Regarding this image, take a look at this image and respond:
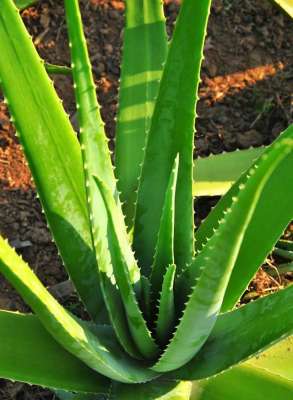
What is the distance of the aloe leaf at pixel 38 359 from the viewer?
40.3 inches

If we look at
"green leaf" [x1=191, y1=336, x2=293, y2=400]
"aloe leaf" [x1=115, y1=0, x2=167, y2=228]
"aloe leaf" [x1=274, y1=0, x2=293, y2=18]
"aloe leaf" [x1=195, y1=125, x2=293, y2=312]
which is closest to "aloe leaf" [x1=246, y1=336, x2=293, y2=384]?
"green leaf" [x1=191, y1=336, x2=293, y2=400]

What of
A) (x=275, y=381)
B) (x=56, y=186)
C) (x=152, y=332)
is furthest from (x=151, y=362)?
(x=56, y=186)

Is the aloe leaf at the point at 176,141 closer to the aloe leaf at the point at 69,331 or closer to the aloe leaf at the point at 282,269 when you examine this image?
Result: the aloe leaf at the point at 69,331

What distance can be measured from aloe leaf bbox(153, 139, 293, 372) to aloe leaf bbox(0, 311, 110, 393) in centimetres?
13

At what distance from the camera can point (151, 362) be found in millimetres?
1122

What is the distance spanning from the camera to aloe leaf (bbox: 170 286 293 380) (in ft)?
3.08

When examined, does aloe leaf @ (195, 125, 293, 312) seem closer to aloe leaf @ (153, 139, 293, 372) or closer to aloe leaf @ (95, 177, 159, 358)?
aloe leaf @ (153, 139, 293, 372)

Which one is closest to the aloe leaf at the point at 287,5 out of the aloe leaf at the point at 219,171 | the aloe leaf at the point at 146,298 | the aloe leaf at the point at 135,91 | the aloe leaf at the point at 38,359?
the aloe leaf at the point at 219,171

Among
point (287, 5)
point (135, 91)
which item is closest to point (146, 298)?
point (135, 91)

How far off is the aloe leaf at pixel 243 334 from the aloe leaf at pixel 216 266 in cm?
4

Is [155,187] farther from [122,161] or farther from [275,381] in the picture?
[275,381]

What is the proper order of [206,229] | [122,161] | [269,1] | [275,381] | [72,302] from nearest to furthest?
[275,381] → [206,229] → [122,161] → [72,302] → [269,1]

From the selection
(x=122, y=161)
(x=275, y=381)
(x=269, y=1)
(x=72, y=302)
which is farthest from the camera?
(x=269, y=1)

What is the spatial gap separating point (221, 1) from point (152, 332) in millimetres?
1225
